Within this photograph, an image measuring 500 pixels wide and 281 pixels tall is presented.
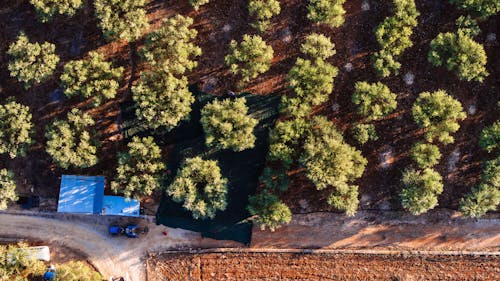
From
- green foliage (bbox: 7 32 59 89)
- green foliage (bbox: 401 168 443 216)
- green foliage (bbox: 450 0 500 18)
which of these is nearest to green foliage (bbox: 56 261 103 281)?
green foliage (bbox: 7 32 59 89)

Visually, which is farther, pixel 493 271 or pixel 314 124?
pixel 493 271

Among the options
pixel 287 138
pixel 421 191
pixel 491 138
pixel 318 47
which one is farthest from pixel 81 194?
pixel 491 138

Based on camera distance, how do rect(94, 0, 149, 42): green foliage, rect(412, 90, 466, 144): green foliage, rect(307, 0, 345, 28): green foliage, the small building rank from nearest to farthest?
rect(412, 90, 466, 144): green foliage < rect(94, 0, 149, 42): green foliage < rect(307, 0, 345, 28): green foliage < the small building

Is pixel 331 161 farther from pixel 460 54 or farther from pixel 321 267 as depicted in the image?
pixel 460 54

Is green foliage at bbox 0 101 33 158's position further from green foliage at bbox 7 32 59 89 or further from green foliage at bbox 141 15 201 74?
green foliage at bbox 141 15 201 74

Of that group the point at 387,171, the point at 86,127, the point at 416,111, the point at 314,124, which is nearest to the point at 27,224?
the point at 86,127

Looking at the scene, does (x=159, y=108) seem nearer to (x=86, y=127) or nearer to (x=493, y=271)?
(x=86, y=127)

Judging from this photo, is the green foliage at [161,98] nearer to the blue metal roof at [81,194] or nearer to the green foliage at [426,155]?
the blue metal roof at [81,194]
